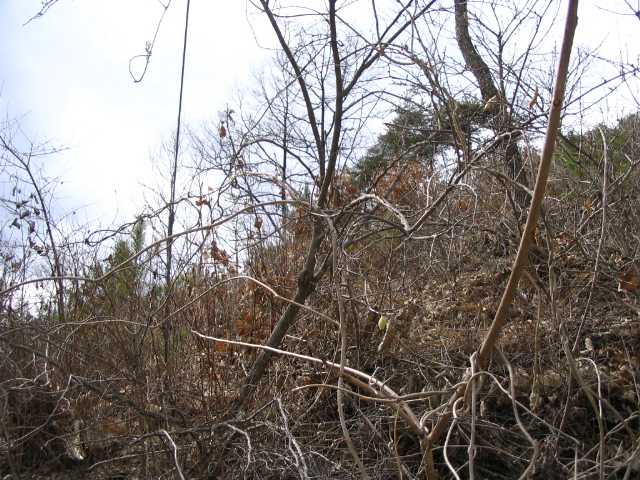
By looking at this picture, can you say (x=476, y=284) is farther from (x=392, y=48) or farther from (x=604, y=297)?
(x=392, y=48)

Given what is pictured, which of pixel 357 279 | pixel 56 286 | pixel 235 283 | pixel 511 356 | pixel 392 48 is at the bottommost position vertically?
pixel 511 356

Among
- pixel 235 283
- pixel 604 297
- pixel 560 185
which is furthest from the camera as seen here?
pixel 560 185

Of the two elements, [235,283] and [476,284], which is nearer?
[235,283]

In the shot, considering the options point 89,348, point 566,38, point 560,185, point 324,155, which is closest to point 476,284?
point 560,185

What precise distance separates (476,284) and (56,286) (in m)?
3.50

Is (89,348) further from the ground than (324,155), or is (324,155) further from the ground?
(324,155)

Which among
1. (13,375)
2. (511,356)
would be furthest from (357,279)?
(13,375)

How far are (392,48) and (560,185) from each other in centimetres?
273

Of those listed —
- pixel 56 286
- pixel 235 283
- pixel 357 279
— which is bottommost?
pixel 357 279

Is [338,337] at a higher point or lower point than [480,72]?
lower

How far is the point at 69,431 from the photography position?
298 centimetres

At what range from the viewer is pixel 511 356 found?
10.8ft

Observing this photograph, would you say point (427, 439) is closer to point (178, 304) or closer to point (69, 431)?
point (178, 304)

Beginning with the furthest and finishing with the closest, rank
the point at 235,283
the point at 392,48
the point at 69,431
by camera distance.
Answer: the point at 235,283
the point at 69,431
the point at 392,48
